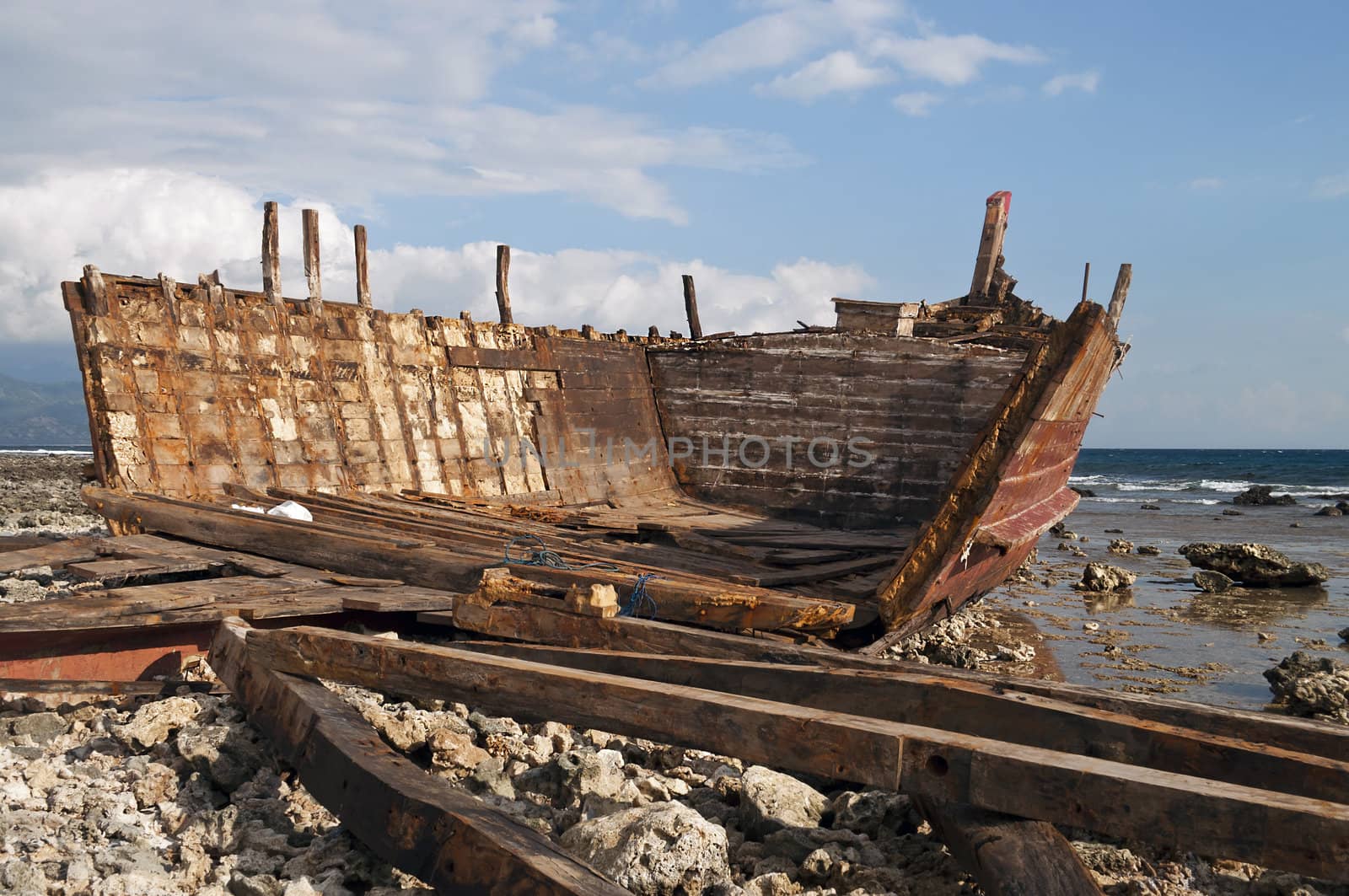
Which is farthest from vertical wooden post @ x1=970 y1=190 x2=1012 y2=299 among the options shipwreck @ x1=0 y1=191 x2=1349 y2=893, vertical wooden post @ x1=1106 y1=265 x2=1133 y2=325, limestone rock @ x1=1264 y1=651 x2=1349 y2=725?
limestone rock @ x1=1264 y1=651 x2=1349 y2=725

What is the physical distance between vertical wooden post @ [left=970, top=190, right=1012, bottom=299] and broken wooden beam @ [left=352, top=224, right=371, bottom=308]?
34.0 feet

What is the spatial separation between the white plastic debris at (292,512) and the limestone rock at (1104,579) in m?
9.77

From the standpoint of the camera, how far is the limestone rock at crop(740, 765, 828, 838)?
3350mm

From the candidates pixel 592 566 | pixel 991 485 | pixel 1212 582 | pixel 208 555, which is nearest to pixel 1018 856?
pixel 991 485

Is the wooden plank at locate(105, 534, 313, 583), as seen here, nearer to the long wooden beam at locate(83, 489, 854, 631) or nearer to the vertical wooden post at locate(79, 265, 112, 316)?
the long wooden beam at locate(83, 489, 854, 631)

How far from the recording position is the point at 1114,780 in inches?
95.6

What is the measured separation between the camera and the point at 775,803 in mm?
3436

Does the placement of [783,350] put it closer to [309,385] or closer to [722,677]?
[309,385]

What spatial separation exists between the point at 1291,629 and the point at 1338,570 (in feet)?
22.3

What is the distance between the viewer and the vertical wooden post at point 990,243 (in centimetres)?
1689

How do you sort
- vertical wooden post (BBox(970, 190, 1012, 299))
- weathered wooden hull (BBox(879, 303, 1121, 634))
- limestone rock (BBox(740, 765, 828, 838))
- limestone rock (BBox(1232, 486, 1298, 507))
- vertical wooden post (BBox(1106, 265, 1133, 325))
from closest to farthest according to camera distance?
limestone rock (BBox(740, 765, 828, 838))
weathered wooden hull (BBox(879, 303, 1121, 634))
vertical wooden post (BBox(1106, 265, 1133, 325))
vertical wooden post (BBox(970, 190, 1012, 299))
limestone rock (BBox(1232, 486, 1298, 507))

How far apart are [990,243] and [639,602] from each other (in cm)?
1393

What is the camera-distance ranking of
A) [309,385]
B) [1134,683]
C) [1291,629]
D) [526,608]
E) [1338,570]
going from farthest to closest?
[1338,570] → [1291,629] → [309,385] → [1134,683] → [526,608]

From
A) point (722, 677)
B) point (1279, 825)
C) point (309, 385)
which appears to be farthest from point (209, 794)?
point (309, 385)
